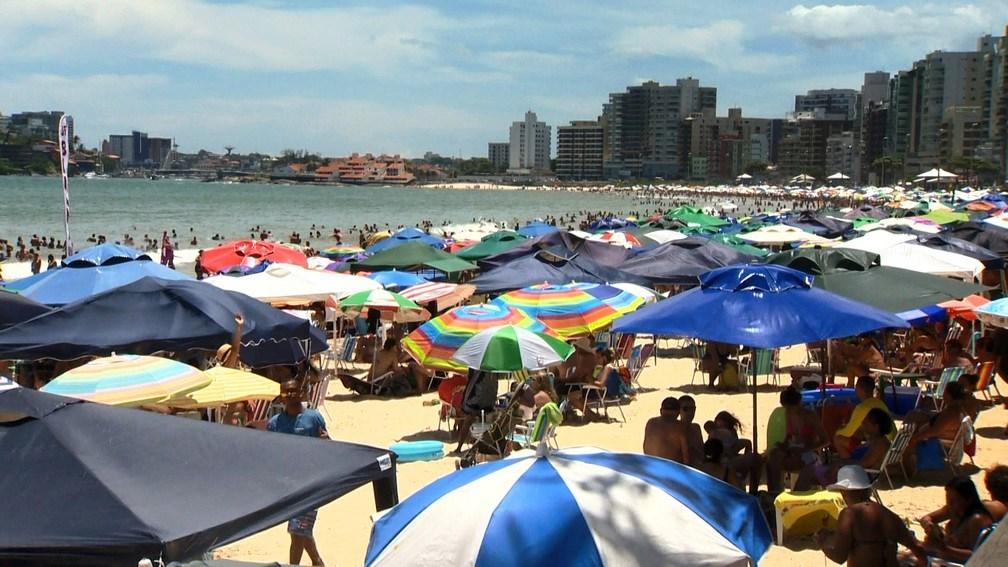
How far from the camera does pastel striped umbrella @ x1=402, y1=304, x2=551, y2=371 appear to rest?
9219mm

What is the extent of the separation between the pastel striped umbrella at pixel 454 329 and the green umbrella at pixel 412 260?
300 inches

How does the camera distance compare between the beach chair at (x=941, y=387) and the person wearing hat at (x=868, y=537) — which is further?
the beach chair at (x=941, y=387)

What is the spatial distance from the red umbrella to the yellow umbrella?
9.98 m

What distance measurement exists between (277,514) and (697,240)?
13.1 meters

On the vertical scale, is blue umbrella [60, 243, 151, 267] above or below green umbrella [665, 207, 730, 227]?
above

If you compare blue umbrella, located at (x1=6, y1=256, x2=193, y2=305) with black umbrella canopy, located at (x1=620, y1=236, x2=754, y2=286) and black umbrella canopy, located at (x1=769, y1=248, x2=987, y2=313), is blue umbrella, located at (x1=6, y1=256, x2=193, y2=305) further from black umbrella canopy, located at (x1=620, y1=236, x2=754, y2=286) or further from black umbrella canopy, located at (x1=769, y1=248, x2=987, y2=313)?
black umbrella canopy, located at (x1=620, y1=236, x2=754, y2=286)

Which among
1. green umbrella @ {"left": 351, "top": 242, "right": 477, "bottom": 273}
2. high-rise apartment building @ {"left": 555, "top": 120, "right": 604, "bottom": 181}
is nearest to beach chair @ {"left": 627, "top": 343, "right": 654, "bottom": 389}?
green umbrella @ {"left": 351, "top": 242, "right": 477, "bottom": 273}

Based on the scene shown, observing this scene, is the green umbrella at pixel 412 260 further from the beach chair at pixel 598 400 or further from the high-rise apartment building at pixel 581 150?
the high-rise apartment building at pixel 581 150

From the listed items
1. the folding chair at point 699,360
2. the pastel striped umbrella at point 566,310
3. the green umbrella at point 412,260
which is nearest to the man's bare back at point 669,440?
the pastel striped umbrella at point 566,310

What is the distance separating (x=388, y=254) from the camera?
17844mm

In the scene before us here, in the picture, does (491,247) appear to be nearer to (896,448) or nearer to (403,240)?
(403,240)

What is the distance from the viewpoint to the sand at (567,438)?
6.79m

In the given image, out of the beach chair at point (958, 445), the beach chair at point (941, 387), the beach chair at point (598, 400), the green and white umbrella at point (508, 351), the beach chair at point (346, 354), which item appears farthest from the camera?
the beach chair at point (346, 354)

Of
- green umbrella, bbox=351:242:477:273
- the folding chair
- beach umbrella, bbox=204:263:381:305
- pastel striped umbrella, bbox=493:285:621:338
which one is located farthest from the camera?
green umbrella, bbox=351:242:477:273
